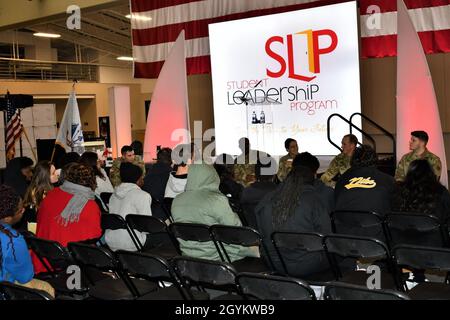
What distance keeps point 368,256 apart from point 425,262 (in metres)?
0.35

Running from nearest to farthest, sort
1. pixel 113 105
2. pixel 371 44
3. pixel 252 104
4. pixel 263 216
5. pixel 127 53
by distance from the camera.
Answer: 1. pixel 263 216
2. pixel 371 44
3. pixel 252 104
4. pixel 113 105
5. pixel 127 53

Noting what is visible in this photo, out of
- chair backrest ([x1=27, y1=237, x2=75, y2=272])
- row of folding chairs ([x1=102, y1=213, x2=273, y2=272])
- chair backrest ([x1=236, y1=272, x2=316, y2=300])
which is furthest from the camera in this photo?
row of folding chairs ([x1=102, y1=213, x2=273, y2=272])

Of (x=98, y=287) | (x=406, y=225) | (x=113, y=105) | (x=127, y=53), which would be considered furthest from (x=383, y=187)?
(x=127, y=53)

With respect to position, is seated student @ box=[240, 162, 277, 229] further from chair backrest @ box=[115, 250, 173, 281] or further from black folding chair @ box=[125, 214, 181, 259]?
chair backrest @ box=[115, 250, 173, 281]

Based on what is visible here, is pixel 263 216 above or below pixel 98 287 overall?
above

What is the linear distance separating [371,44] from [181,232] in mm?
5970

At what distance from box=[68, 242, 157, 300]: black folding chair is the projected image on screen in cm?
616

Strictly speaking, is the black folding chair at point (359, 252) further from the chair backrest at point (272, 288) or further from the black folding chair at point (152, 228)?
the black folding chair at point (152, 228)

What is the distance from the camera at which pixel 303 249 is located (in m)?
3.33

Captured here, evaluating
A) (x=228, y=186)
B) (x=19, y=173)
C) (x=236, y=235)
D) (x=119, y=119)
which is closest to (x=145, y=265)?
(x=236, y=235)

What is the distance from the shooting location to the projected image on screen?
882cm

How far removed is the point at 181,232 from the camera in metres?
3.76

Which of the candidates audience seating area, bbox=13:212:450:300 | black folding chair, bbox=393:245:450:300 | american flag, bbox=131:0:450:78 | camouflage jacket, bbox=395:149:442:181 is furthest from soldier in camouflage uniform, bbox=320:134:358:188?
black folding chair, bbox=393:245:450:300
